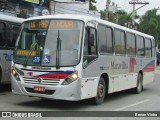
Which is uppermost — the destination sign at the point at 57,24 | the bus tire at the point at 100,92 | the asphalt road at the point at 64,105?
the destination sign at the point at 57,24

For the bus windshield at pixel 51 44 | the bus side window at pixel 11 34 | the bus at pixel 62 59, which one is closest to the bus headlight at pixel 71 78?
the bus at pixel 62 59

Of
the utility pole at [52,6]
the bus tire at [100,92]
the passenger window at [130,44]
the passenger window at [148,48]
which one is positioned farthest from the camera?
the utility pole at [52,6]

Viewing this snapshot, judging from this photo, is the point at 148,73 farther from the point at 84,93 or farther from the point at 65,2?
the point at 65,2

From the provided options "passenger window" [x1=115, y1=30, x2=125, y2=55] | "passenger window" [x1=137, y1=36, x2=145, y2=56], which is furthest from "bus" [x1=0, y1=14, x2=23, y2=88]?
"passenger window" [x1=137, y1=36, x2=145, y2=56]

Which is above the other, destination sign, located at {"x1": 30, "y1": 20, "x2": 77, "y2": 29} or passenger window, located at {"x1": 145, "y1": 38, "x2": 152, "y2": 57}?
→ destination sign, located at {"x1": 30, "y1": 20, "x2": 77, "y2": 29}

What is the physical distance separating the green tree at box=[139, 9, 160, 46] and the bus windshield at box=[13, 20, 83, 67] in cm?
5732

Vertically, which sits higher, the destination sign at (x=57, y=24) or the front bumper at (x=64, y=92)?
the destination sign at (x=57, y=24)

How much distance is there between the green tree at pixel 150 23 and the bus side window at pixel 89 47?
186 ft

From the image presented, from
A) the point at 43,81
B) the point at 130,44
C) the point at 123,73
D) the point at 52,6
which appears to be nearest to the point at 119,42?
the point at 123,73

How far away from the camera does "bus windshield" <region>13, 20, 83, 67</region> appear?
1058cm

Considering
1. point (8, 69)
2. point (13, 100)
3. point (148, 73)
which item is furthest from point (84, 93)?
point (148, 73)

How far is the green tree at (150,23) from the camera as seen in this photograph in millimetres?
67125

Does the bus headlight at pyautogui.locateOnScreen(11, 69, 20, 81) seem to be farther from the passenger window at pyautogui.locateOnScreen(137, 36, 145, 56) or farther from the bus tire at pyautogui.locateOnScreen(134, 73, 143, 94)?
the passenger window at pyautogui.locateOnScreen(137, 36, 145, 56)

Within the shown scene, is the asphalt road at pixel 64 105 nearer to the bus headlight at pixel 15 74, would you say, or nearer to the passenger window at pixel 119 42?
the bus headlight at pixel 15 74
